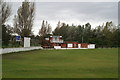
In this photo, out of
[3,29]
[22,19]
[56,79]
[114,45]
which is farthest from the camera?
[114,45]

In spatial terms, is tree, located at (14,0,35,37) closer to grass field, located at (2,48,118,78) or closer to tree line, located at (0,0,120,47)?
tree line, located at (0,0,120,47)

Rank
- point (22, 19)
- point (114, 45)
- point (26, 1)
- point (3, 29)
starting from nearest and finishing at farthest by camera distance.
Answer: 1. point (3, 29)
2. point (22, 19)
3. point (26, 1)
4. point (114, 45)

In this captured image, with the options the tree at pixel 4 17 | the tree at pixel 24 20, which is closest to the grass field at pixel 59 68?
the tree at pixel 4 17

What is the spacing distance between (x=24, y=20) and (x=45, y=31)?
4064cm

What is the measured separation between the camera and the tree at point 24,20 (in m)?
47.7

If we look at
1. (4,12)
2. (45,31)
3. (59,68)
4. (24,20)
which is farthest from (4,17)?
(45,31)

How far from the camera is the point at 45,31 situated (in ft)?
290

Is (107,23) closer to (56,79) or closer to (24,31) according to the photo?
(24,31)

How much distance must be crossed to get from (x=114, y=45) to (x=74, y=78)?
271 feet

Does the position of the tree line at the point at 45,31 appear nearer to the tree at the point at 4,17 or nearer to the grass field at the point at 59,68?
the tree at the point at 4,17

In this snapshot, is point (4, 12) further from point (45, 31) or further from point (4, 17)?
point (45, 31)

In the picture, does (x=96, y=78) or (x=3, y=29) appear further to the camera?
(x=3, y=29)

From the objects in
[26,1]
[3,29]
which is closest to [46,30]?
[26,1]

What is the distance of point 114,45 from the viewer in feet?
293
